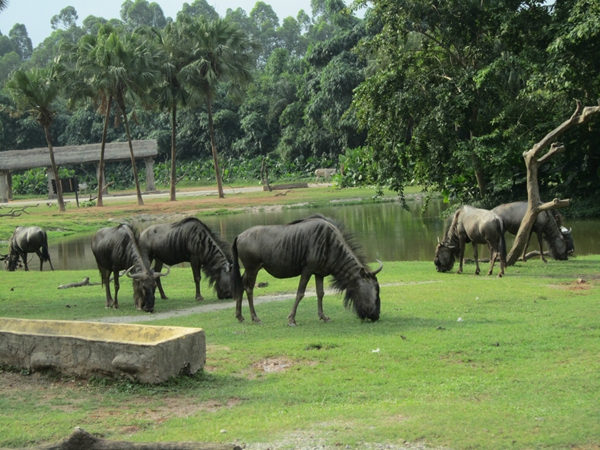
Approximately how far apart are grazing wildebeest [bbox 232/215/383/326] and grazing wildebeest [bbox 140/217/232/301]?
3194 millimetres

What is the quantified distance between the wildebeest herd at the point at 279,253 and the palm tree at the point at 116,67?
94.2ft

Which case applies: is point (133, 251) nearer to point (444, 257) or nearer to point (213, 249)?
point (213, 249)

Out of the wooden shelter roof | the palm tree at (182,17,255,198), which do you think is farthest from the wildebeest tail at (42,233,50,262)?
the wooden shelter roof

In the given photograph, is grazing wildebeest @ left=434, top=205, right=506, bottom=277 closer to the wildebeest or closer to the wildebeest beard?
the wildebeest beard

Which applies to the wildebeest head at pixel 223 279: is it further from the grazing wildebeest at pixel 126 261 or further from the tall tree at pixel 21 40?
the tall tree at pixel 21 40

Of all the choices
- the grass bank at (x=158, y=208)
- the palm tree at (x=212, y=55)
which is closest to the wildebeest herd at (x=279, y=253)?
the grass bank at (x=158, y=208)

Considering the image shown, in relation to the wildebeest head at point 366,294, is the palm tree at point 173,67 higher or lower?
higher

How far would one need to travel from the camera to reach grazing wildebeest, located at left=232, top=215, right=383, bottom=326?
10.7 meters

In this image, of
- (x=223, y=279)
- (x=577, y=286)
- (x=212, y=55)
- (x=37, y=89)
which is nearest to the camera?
(x=577, y=286)

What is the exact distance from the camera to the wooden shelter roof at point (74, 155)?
54147 millimetres

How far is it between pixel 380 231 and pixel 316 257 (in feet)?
58.0

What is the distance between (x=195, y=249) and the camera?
1434 cm

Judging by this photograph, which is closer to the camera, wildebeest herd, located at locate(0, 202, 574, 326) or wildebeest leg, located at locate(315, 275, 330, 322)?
wildebeest herd, located at locate(0, 202, 574, 326)

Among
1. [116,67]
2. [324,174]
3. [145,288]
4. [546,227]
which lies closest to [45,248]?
[145,288]
